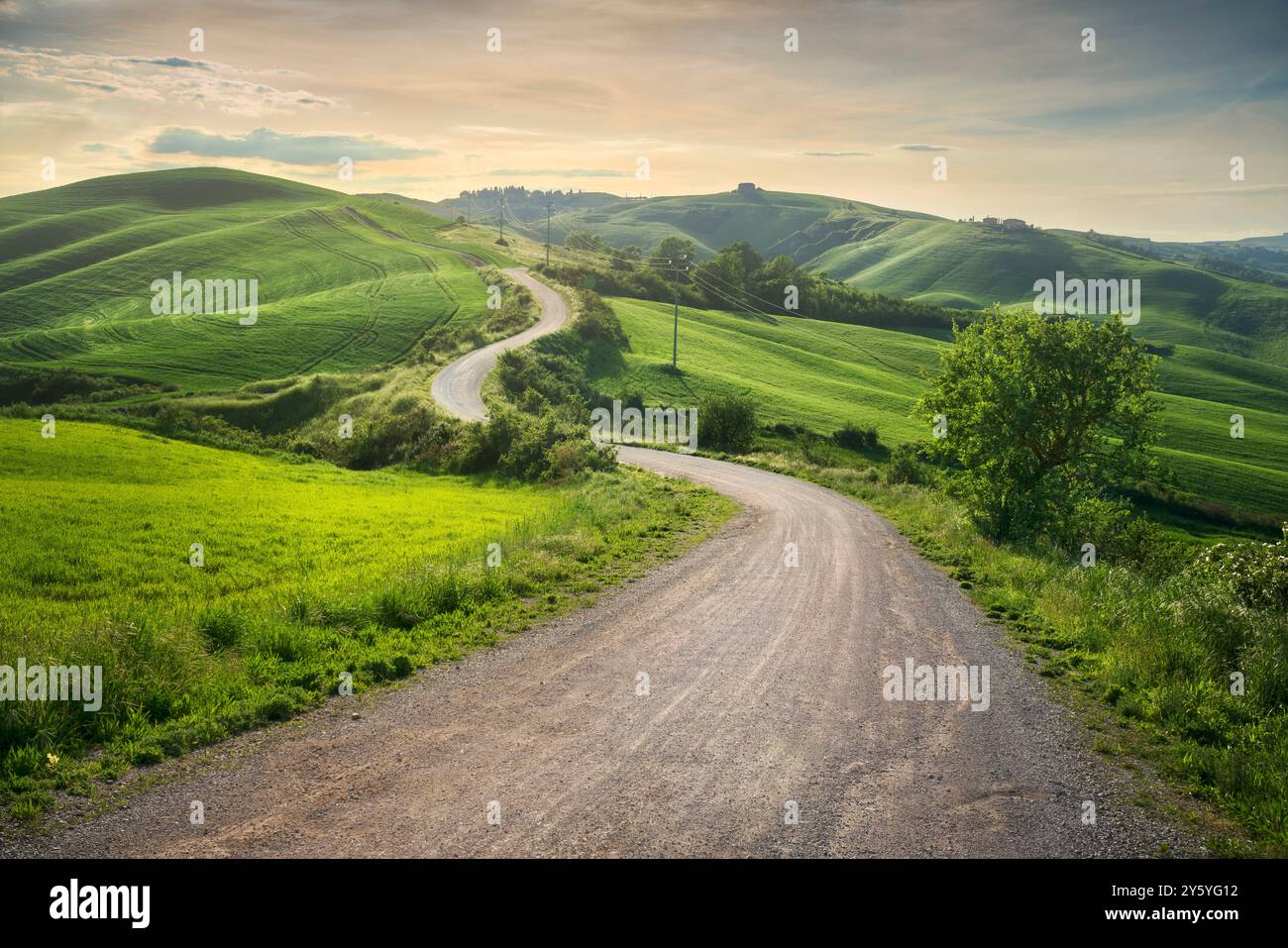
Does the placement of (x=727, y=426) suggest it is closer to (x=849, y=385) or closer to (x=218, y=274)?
(x=849, y=385)

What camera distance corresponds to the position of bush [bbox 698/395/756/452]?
55.2 m

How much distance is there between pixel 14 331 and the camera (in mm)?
83125

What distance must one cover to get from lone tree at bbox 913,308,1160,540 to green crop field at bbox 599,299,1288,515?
29751 millimetres

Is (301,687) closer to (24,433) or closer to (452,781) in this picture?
(452,781)

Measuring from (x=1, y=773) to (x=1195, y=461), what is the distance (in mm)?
88206

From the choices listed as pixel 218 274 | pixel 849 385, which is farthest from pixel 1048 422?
A: pixel 218 274

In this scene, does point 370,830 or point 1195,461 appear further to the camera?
point 1195,461

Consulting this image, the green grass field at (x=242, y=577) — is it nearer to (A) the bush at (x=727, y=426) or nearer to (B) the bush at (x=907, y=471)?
(B) the bush at (x=907, y=471)

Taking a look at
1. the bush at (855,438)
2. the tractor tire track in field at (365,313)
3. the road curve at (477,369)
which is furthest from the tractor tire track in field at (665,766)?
the tractor tire track in field at (365,313)

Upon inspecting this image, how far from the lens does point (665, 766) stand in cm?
959

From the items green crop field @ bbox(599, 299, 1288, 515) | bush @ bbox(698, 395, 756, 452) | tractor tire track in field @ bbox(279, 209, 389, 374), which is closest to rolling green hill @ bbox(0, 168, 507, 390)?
tractor tire track in field @ bbox(279, 209, 389, 374)

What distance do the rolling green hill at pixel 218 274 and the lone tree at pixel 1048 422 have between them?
59.6 metres

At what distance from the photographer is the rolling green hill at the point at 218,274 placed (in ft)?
232
